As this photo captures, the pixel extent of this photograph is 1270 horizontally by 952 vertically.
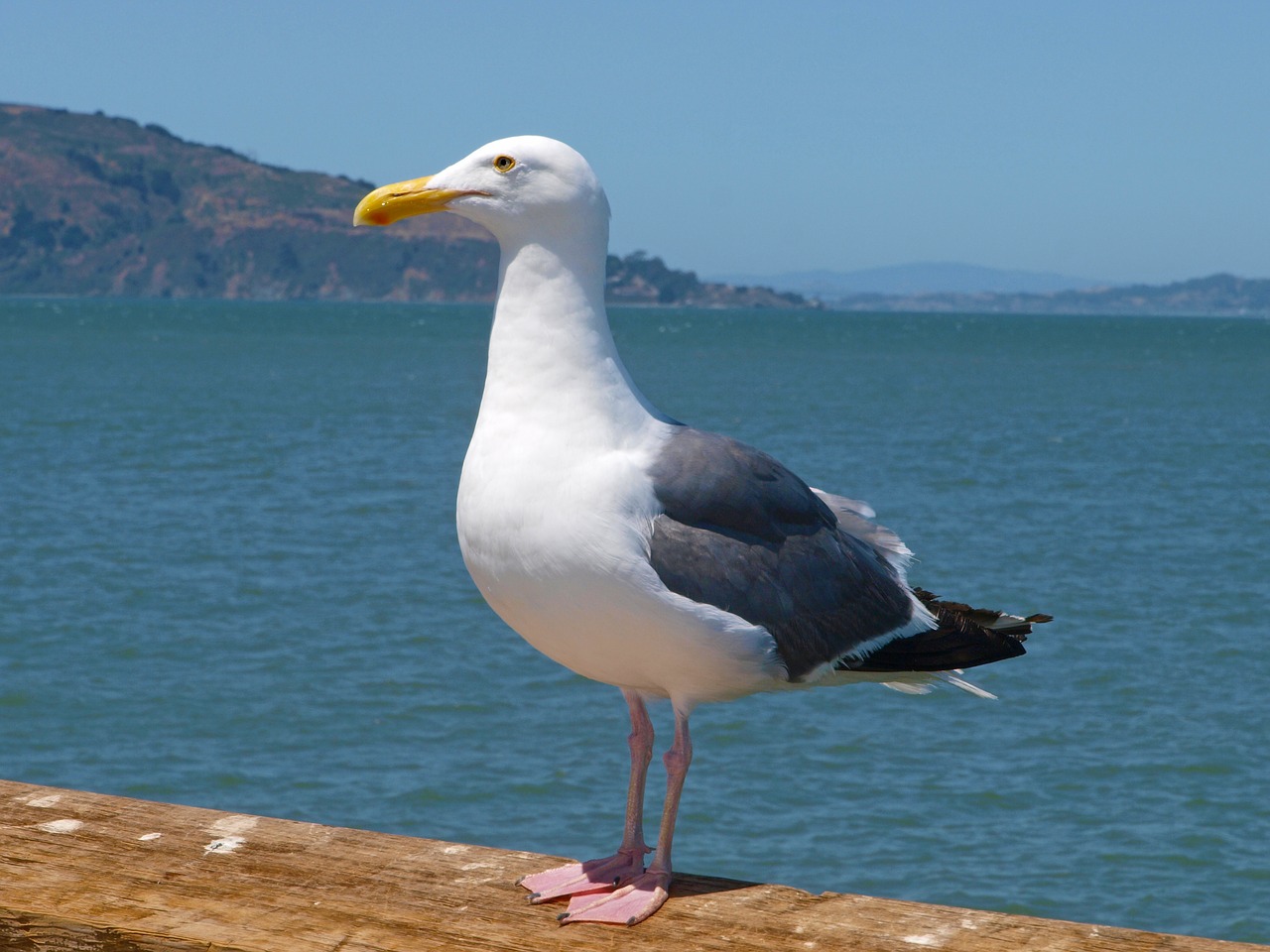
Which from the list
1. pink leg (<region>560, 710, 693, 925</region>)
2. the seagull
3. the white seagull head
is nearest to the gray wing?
the seagull

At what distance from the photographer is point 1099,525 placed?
998 inches

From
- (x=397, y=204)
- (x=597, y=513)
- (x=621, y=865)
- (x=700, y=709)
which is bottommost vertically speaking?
(x=700, y=709)

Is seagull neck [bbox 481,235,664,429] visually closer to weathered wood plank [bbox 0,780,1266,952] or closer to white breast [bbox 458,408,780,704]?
white breast [bbox 458,408,780,704]

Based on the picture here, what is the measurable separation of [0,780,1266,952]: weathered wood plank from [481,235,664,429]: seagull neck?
41.8 inches

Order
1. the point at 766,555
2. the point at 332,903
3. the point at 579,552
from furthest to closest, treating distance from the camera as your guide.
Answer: the point at 766,555 → the point at 579,552 → the point at 332,903

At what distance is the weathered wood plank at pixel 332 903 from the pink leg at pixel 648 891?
44mm

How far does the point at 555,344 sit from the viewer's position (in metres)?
3.60

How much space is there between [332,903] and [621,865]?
89 cm

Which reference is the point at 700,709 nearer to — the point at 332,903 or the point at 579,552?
the point at 579,552

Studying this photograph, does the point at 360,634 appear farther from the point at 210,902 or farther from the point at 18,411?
the point at 18,411

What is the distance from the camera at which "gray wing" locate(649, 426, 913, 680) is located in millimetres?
3666

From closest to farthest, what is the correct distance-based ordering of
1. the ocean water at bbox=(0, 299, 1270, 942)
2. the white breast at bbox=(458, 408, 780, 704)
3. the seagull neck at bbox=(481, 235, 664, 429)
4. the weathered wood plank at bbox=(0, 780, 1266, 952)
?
the weathered wood plank at bbox=(0, 780, 1266, 952)
the white breast at bbox=(458, 408, 780, 704)
the seagull neck at bbox=(481, 235, 664, 429)
the ocean water at bbox=(0, 299, 1270, 942)

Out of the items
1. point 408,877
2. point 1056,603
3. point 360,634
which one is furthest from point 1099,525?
point 408,877

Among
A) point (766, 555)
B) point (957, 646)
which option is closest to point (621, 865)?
point (766, 555)
